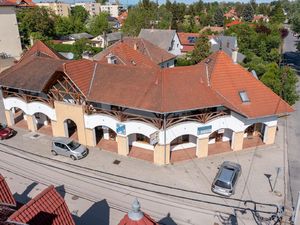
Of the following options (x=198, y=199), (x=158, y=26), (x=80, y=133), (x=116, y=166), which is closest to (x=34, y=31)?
(x=158, y=26)

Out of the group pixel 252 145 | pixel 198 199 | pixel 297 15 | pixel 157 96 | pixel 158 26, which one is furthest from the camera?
pixel 158 26

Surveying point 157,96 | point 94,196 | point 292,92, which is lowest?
point 94,196

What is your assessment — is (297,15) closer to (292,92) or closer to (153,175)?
(292,92)

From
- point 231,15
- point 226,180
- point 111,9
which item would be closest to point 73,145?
point 226,180

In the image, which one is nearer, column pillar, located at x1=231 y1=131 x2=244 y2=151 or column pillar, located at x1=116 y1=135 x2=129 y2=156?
column pillar, located at x1=116 y1=135 x2=129 y2=156

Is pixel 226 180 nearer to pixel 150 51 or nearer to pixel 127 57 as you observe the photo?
pixel 127 57

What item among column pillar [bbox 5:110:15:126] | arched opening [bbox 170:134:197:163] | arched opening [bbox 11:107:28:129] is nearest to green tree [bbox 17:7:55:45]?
arched opening [bbox 11:107:28:129]

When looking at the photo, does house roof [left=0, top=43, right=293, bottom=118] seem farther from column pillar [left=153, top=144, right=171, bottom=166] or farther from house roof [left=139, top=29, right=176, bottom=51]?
house roof [left=139, top=29, right=176, bottom=51]
